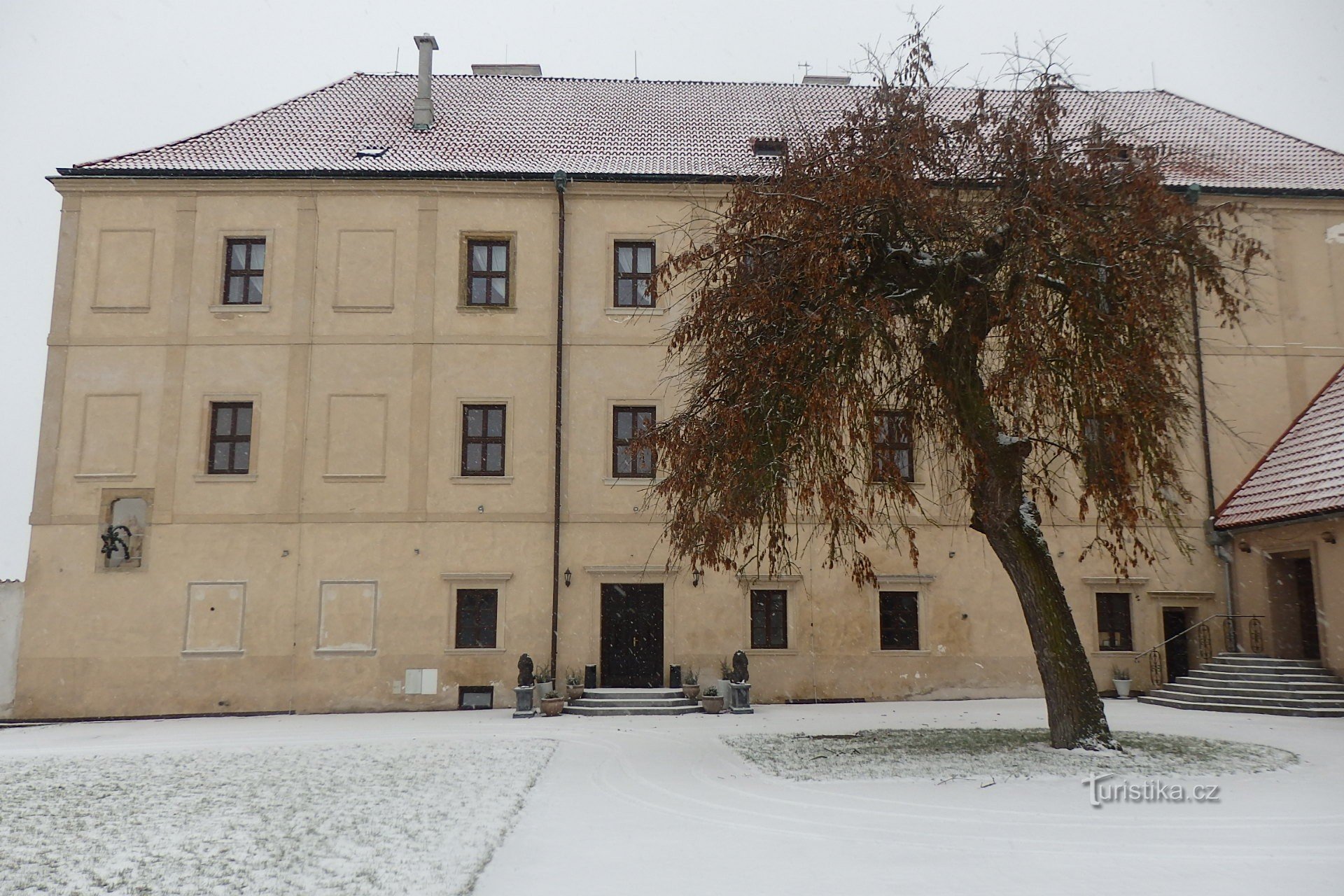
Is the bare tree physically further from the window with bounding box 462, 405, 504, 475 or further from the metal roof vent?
the metal roof vent

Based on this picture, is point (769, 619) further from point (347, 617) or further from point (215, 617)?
point (215, 617)

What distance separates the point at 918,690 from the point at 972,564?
276 centimetres

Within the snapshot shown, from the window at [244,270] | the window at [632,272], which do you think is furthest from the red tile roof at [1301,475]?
the window at [244,270]

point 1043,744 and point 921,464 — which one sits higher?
point 921,464

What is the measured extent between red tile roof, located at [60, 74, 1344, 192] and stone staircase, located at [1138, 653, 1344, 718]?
9766 mm

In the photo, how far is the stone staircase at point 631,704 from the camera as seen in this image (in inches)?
694

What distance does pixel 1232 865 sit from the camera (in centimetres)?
672

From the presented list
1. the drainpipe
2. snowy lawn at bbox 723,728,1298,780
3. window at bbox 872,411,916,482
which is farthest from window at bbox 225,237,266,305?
window at bbox 872,411,916,482

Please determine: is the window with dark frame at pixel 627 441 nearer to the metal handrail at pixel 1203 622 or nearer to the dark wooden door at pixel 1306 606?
the metal handrail at pixel 1203 622

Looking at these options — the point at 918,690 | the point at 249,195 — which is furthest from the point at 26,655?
the point at 918,690

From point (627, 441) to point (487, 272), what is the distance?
4.61m

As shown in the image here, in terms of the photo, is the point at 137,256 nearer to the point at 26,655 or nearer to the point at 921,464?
the point at 26,655

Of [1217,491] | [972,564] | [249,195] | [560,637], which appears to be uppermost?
[249,195]

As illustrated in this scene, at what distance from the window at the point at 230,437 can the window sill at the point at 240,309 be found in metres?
1.85
